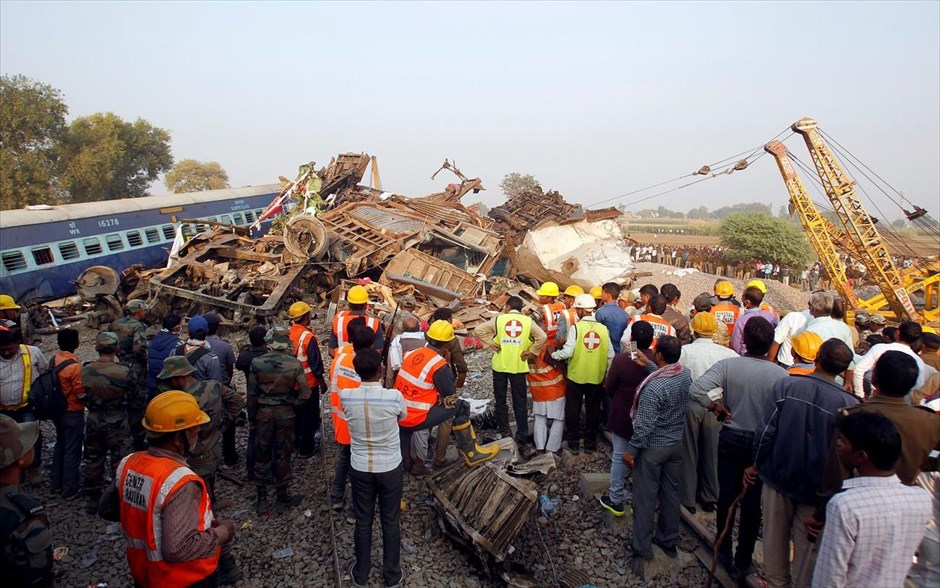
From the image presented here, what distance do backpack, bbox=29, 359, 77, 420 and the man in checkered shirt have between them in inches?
229

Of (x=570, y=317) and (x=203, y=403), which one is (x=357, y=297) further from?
(x=570, y=317)

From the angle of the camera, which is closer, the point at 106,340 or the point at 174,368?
the point at 174,368

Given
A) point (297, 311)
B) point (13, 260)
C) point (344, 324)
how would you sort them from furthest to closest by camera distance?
point (13, 260) < point (297, 311) < point (344, 324)

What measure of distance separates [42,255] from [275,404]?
→ 502 inches

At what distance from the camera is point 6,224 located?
12078 millimetres

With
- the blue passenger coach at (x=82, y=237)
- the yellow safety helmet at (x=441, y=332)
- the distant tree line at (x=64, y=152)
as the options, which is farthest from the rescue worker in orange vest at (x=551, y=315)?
the distant tree line at (x=64, y=152)

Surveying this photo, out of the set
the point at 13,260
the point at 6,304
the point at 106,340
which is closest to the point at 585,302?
the point at 106,340

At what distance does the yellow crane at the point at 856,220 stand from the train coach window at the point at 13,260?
2261cm

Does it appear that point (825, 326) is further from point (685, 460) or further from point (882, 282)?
point (882, 282)

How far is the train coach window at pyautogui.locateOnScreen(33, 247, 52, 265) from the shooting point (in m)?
12.6

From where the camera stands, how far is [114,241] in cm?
1455

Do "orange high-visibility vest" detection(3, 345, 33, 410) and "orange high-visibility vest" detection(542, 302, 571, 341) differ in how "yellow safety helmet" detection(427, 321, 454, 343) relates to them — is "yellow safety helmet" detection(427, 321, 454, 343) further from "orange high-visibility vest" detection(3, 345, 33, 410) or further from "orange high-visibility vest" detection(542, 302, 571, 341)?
"orange high-visibility vest" detection(3, 345, 33, 410)

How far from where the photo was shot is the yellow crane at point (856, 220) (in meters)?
15.8

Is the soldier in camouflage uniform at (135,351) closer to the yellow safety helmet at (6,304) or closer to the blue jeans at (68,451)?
the blue jeans at (68,451)
